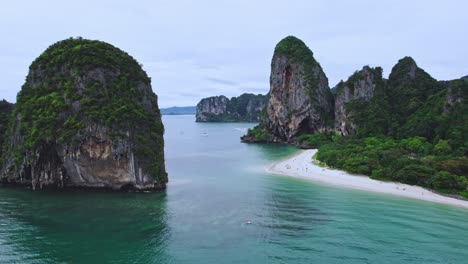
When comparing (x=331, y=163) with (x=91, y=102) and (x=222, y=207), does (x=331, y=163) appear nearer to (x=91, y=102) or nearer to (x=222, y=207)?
(x=222, y=207)

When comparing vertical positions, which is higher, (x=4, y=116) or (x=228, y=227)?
(x=4, y=116)

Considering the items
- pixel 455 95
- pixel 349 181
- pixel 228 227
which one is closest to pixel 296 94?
pixel 455 95

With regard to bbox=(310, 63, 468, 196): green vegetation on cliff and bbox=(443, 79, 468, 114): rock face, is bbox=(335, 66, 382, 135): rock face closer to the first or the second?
bbox=(310, 63, 468, 196): green vegetation on cliff

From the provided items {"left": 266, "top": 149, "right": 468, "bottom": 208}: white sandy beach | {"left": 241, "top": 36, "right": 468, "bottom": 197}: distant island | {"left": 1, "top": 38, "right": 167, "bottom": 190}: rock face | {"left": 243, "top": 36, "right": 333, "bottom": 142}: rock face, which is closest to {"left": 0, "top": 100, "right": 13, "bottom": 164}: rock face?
{"left": 1, "top": 38, "right": 167, "bottom": 190}: rock face

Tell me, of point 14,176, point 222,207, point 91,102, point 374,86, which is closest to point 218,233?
point 222,207

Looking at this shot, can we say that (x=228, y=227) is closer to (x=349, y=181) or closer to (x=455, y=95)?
(x=349, y=181)

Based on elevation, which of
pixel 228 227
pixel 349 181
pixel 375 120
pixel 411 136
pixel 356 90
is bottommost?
pixel 228 227

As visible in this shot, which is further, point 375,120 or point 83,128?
point 375,120

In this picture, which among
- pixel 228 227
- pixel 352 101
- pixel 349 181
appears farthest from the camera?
pixel 352 101
